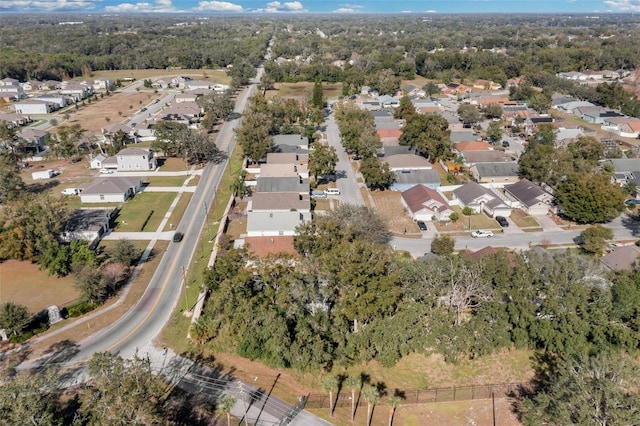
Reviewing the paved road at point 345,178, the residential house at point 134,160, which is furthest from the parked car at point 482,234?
the residential house at point 134,160

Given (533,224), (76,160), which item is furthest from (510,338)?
(76,160)

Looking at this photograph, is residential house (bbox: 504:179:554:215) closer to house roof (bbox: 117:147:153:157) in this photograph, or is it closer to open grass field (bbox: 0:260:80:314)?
open grass field (bbox: 0:260:80:314)

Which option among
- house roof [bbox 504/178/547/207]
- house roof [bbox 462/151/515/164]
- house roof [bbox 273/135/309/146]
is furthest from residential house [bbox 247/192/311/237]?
house roof [bbox 462/151/515/164]

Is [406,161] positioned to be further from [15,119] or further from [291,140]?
[15,119]

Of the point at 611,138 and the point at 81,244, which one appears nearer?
the point at 81,244

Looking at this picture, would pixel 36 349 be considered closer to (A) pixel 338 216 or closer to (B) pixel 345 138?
(A) pixel 338 216

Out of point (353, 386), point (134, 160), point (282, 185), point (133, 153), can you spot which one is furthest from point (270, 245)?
point (133, 153)

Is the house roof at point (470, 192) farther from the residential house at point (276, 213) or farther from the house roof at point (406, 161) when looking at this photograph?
the residential house at point (276, 213)
